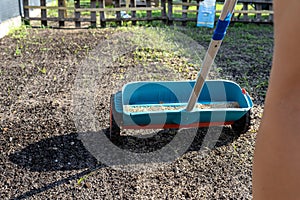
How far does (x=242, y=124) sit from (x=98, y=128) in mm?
827

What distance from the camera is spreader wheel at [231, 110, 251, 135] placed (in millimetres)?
2056

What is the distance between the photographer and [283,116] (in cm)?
61

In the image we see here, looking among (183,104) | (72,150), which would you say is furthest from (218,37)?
(72,150)

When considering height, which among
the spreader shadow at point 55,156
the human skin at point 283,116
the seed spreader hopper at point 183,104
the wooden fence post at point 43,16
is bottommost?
the spreader shadow at point 55,156

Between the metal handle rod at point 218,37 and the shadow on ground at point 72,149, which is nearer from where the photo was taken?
the metal handle rod at point 218,37

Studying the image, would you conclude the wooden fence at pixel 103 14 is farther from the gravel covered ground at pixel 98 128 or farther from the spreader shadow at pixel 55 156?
the spreader shadow at pixel 55 156

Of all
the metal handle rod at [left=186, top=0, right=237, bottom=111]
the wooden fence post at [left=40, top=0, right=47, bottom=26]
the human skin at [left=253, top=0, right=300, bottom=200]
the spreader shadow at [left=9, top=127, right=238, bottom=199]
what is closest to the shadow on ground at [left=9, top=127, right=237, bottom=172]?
the spreader shadow at [left=9, top=127, right=238, bottom=199]

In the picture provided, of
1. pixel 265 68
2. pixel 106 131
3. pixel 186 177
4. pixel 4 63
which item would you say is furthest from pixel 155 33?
pixel 186 177

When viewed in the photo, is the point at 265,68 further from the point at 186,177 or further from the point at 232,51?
the point at 186,177

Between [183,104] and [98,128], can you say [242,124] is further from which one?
[98,128]

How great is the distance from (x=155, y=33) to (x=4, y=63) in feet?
6.58

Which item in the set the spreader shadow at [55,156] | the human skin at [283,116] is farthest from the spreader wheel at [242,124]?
the human skin at [283,116]

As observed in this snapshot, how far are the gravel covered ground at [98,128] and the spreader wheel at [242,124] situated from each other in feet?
0.13

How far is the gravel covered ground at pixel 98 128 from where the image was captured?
1707 mm
